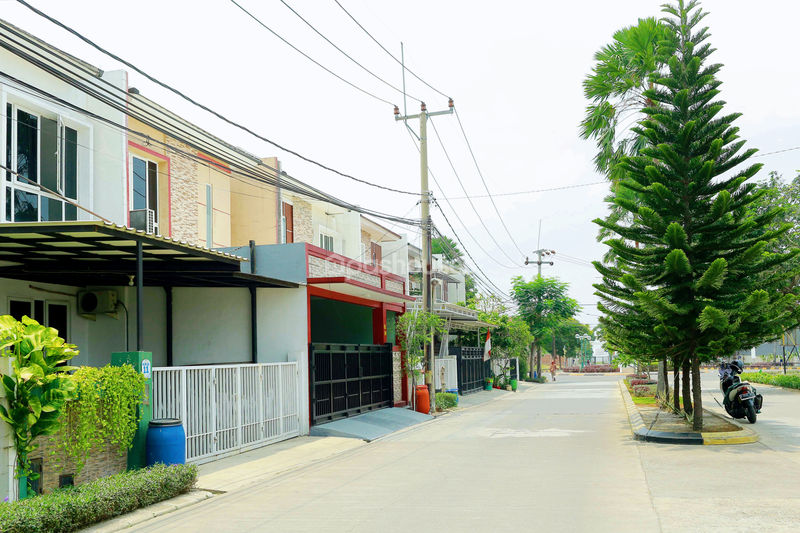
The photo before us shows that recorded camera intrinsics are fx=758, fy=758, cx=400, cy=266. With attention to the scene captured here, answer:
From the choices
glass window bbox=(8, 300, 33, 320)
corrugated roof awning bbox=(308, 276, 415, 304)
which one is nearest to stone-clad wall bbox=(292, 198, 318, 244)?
corrugated roof awning bbox=(308, 276, 415, 304)

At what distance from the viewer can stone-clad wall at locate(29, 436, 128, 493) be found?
9.30 meters

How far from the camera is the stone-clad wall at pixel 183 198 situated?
66.3 feet

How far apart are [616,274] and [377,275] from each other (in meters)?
7.72

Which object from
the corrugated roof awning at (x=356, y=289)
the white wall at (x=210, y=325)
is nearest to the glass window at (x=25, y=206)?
the white wall at (x=210, y=325)

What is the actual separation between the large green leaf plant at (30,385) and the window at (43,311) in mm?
6401

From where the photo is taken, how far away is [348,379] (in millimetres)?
20125

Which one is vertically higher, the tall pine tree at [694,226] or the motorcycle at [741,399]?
the tall pine tree at [694,226]

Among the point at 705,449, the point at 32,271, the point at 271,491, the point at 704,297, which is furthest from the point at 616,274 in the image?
the point at 32,271

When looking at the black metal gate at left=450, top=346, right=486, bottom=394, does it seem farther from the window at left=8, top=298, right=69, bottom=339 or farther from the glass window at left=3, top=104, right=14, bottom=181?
the glass window at left=3, top=104, right=14, bottom=181

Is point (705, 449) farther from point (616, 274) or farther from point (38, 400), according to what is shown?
point (38, 400)

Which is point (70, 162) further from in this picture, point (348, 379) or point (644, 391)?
point (644, 391)

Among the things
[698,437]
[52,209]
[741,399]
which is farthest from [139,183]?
[741,399]

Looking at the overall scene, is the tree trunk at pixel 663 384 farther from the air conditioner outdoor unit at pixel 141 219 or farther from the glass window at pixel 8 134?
the glass window at pixel 8 134

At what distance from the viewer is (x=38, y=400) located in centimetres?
866
